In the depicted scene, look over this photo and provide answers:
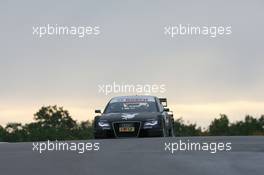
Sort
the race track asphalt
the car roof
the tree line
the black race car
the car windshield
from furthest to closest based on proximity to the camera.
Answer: the tree line < the car roof < the car windshield < the black race car < the race track asphalt

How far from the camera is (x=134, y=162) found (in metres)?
12.8

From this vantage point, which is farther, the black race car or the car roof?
the car roof

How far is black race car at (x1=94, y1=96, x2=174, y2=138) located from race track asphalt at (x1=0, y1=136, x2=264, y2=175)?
8.53 metres

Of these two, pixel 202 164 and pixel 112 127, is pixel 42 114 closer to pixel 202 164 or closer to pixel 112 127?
pixel 112 127

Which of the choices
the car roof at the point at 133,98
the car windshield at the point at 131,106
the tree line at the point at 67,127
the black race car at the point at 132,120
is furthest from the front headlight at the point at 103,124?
the tree line at the point at 67,127

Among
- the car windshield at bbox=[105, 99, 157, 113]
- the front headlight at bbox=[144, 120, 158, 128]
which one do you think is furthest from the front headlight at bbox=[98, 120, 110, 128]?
the front headlight at bbox=[144, 120, 158, 128]

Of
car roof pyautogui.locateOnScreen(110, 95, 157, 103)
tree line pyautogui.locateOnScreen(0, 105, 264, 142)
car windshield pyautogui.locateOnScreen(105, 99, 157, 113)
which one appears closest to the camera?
car windshield pyautogui.locateOnScreen(105, 99, 157, 113)

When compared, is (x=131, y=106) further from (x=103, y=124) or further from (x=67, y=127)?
(x=67, y=127)

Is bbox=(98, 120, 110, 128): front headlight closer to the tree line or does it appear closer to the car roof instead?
the car roof

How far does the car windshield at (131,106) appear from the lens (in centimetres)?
2567

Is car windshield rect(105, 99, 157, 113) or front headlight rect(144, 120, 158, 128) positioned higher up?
car windshield rect(105, 99, 157, 113)

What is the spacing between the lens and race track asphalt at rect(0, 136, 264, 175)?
1141 cm

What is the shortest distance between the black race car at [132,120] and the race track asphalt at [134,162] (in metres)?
8.53

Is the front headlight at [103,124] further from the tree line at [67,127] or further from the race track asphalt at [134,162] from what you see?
the tree line at [67,127]
